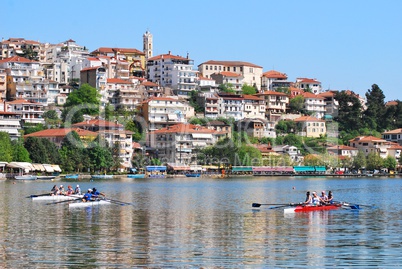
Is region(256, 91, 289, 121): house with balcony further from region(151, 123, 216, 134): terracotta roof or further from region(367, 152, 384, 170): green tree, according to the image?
region(151, 123, 216, 134): terracotta roof

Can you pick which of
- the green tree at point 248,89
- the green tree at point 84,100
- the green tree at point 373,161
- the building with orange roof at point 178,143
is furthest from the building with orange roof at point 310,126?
the green tree at point 84,100

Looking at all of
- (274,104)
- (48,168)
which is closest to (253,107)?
(274,104)

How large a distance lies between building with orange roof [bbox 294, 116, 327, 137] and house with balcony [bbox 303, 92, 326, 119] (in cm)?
711

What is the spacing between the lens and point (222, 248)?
26.9 meters

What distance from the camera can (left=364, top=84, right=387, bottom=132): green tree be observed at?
500 ft

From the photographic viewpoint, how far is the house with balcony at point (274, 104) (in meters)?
146

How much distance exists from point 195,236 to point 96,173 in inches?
2925

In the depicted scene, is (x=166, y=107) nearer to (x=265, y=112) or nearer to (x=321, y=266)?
(x=265, y=112)

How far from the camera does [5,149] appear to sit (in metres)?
94.4

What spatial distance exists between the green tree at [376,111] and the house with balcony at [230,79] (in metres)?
22.3

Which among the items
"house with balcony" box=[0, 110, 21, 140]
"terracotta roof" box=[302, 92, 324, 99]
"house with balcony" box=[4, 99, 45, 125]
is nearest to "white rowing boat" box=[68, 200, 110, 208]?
"house with balcony" box=[0, 110, 21, 140]

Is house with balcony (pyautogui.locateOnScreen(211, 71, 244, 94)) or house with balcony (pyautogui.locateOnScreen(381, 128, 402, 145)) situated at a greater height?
house with balcony (pyautogui.locateOnScreen(211, 71, 244, 94))

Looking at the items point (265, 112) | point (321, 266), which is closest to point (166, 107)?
point (265, 112)

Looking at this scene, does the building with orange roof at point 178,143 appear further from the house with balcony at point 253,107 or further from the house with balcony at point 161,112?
the house with balcony at point 253,107
